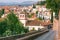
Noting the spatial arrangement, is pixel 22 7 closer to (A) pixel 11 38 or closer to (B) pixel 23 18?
(B) pixel 23 18

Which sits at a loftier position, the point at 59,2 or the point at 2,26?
the point at 59,2

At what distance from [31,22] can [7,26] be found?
48751 millimetres

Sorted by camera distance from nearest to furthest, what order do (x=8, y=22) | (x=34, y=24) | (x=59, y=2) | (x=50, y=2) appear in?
(x=59, y=2) → (x=50, y=2) → (x=8, y=22) → (x=34, y=24)

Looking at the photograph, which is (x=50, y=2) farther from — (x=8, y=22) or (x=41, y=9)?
(x=41, y=9)

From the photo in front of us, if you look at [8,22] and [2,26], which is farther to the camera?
[8,22]

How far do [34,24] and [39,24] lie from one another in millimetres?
2115

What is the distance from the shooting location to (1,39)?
48.6 feet

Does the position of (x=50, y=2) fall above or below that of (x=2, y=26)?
above

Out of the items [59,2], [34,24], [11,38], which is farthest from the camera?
[34,24]

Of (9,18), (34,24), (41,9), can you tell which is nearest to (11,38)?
(9,18)

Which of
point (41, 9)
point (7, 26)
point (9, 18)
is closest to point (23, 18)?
point (9, 18)

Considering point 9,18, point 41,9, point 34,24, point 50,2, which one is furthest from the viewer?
point 41,9

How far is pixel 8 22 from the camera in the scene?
79875 millimetres

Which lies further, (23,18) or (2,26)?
(23,18)
